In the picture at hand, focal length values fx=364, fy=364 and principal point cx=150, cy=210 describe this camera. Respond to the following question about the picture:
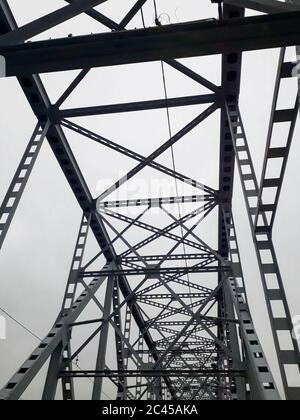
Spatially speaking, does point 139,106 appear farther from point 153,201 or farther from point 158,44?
point 158,44

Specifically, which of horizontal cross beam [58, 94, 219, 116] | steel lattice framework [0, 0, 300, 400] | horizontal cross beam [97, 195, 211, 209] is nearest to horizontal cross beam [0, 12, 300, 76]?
steel lattice framework [0, 0, 300, 400]

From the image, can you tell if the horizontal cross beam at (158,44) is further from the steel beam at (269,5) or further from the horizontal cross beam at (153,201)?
the horizontal cross beam at (153,201)

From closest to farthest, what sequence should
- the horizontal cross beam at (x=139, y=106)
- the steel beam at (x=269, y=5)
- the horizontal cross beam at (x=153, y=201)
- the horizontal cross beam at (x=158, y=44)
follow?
the steel beam at (x=269, y=5)
the horizontal cross beam at (x=158, y=44)
the horizontal cross beam at (x=139, y=106)
the horizontal cross beam at (x=153, y=201)

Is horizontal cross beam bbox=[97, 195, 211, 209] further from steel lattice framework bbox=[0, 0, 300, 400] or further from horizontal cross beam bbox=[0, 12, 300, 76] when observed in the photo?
horizontal cross beam bbox=[0, 12, 300, 76]

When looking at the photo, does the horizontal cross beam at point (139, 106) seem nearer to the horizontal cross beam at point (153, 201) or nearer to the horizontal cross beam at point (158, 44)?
the horizontal cross beam at point (153, 201)

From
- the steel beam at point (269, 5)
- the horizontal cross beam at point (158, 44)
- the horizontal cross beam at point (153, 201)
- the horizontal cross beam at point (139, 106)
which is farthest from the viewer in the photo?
the horizontal cross beam at point (153, 201)

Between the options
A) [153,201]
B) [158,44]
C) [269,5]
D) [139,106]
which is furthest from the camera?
[153,201]

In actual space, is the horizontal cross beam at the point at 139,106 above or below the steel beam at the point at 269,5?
above

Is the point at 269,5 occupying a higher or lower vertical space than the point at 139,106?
lower

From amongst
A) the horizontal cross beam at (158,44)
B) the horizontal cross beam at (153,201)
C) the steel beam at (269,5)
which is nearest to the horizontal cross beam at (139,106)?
the horizontal cross beam at (153,201)

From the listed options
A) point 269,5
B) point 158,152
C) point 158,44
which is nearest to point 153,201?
point 158,152

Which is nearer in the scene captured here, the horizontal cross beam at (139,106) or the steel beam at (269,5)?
the steel beam at (269,5)

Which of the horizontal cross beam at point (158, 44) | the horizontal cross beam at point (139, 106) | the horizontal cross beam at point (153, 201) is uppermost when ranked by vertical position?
the horizontal cross beam at point (153, 201)
